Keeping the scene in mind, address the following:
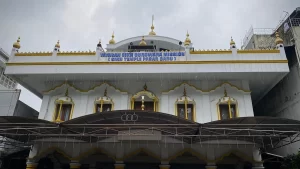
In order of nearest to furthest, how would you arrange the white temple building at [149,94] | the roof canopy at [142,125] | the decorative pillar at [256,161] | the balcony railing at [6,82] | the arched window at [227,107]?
1. the roof canopy at [142,125]
2. the decorative pillar at [256,161]
3. the white temple building at [149,94]
4. the arched window at [227,107]
5. the balcony railing at [6,82]

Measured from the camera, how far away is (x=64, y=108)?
37.0 feet

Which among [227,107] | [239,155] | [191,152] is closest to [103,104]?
[191,152]

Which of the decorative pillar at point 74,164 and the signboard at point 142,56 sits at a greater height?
the signboard at point 142,56

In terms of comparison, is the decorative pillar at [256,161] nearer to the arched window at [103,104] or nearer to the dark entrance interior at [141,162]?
the dark entrance interior at [141,162]

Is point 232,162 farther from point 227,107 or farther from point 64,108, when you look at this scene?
point 64,108

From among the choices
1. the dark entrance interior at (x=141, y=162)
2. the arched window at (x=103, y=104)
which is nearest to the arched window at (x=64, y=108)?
A: the arched window at (x=103, y=104)

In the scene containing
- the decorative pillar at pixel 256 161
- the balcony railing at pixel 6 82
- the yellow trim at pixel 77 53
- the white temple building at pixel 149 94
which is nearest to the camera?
the decorative pillar at pixel 256 161

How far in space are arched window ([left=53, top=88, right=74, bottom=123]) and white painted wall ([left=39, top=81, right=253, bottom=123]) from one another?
0.18 meters

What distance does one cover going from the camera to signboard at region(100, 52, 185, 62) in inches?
434

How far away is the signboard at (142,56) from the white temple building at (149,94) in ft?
0.15

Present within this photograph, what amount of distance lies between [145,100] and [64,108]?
379 cm

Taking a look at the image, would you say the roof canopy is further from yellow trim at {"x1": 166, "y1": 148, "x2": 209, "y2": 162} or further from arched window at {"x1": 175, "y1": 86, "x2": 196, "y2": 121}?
arched window at {"x1": 175, "y1": 86, "x2": 196, "y2": 121}

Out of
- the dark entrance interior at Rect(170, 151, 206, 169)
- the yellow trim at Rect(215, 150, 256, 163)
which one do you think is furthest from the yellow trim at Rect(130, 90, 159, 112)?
the yellow trim at Rect(215, 150, 256, 163)

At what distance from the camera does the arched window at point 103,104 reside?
1097 cm
